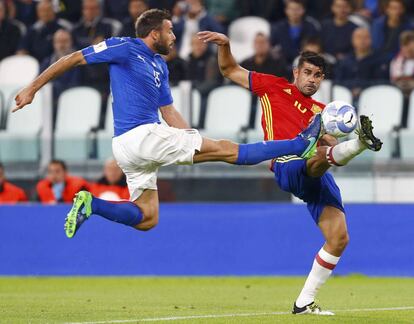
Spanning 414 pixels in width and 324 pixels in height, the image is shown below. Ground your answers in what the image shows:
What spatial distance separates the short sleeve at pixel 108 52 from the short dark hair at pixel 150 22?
0.23 metres

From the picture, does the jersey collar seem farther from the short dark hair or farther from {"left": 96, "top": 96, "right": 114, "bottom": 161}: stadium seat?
{"left": 96, "top": 96, "right": 114, "bottom": 161}: stadium seat

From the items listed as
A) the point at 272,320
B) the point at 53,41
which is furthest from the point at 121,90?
the point at 53,41

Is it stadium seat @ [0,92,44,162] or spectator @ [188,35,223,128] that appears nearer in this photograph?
stadium seat @ [0,92,44,162]

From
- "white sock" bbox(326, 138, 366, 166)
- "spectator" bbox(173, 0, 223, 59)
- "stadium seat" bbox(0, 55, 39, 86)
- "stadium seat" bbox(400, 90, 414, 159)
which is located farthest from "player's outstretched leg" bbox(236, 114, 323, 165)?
"stadium seat" bbox(0, 55, 39, 86)

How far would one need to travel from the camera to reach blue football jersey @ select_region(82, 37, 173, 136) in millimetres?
9430

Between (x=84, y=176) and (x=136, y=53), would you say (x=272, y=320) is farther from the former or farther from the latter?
(x=84, y=176)

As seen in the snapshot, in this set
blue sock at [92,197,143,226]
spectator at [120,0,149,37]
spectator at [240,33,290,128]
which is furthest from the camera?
spectator at [120,0,149,37]

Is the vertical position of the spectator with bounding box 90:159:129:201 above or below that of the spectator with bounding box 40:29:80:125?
below

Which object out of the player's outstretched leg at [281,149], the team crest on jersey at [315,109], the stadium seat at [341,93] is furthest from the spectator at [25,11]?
the player's outstretched leg at [281,149]

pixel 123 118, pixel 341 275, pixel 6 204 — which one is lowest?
pixel 341 275

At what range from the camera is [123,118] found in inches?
372

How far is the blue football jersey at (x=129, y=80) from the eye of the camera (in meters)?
9.43

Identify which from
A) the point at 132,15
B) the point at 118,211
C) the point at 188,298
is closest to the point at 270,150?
the point at 118,211

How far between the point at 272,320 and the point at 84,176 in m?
6.48
